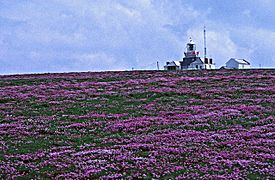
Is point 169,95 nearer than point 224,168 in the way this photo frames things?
No

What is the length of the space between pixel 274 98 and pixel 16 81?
35.4 meters

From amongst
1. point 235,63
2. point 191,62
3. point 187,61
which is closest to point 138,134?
point 235,63

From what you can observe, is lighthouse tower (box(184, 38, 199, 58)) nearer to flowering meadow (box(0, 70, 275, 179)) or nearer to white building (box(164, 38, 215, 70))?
white building (box(164, 38, 215, 70))

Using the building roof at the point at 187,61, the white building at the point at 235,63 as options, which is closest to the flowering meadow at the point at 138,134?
the white building at the point at 235,63

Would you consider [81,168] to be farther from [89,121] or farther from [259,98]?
[259,98]

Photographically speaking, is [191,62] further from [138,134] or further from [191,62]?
[138,134]

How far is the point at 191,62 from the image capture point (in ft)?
473

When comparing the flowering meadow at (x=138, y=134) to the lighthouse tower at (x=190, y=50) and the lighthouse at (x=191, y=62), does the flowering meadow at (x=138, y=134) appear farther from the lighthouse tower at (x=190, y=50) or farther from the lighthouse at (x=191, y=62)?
the lighthouse tower at (x=190, y=50)

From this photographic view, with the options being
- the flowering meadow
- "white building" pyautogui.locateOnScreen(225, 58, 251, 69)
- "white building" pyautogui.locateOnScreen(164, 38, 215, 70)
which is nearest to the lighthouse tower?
"white building" pyautogui.locateOnScreen(164, 38, 215, 70)

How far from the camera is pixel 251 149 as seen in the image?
18.2 meters

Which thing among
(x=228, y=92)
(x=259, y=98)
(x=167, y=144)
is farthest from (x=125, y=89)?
(x=167, y=144)

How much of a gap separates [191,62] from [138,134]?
12404 cm

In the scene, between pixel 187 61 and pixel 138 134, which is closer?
pixel 138 134

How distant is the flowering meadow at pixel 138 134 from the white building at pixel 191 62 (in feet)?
299
